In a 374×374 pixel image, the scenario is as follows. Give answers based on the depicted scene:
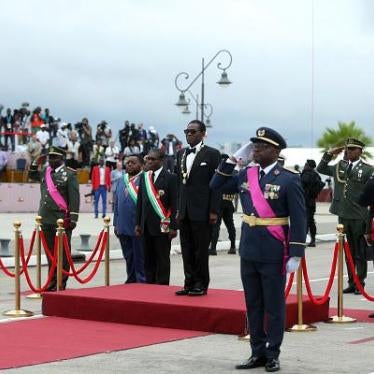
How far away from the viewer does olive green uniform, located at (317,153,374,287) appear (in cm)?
1490

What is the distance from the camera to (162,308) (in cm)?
1152

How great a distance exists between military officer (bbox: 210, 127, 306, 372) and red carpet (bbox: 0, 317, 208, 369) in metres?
1.62

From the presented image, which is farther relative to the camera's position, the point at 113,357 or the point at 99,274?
the point at 99,274

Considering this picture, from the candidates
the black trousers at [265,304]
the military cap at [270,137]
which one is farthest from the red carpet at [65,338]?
the military cap at [270,137]

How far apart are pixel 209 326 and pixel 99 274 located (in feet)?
23.8

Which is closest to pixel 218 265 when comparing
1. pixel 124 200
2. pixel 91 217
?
pixel 124 200

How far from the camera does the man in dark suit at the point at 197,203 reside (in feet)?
39.5

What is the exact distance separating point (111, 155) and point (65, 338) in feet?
94.4

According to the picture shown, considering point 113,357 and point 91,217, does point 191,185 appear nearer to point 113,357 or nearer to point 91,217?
point 113,357

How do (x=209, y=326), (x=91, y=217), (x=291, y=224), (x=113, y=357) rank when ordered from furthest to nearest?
(x=91, y=217) → (x=209, y=326) → (x=113, y=357) → (x=291, y=224)

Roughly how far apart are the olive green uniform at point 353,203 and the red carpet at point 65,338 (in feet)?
14.7

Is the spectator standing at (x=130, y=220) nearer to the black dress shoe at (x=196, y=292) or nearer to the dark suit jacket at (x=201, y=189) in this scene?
the black dress shoe at (x=196, y=292)

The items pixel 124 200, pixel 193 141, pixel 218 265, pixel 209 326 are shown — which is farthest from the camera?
pixel 218 265

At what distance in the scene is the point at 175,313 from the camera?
450 inches
